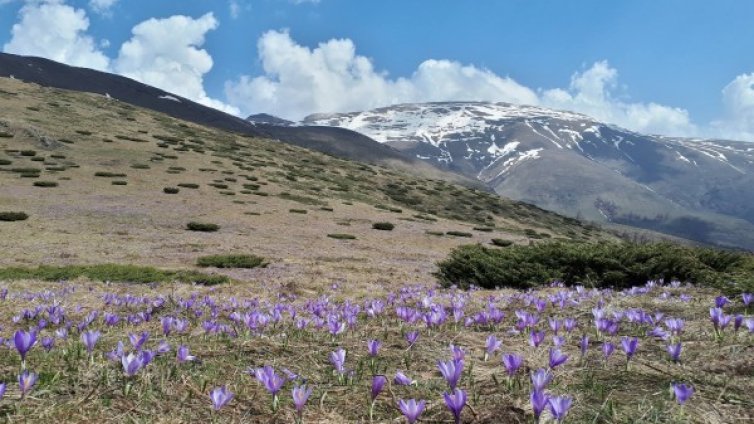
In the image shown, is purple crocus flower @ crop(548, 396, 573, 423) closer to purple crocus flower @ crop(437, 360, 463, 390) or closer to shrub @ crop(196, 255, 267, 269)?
purple crocus flower @ crop(437, 360, 463, 390)

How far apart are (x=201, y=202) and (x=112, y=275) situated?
27205 millimetres

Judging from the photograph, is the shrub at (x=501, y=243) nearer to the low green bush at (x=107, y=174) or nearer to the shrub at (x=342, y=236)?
the shrub at (x=342, y=236)

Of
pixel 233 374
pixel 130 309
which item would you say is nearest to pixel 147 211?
pixel 130 309

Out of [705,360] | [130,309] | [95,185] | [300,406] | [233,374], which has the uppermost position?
[705,360]

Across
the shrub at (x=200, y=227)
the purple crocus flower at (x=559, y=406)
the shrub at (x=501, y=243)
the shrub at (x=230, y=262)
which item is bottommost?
the shrub at (x=200, y=227)

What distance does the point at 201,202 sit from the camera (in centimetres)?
4175

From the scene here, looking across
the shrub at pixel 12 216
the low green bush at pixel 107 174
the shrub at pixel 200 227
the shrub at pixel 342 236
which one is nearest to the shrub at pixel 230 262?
the shrub at pixel 200 227

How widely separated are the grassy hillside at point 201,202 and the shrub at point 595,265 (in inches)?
190

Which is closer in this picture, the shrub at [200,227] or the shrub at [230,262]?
the shrub at [230,262]

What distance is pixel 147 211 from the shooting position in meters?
35.8

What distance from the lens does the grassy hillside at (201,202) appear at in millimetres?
23594

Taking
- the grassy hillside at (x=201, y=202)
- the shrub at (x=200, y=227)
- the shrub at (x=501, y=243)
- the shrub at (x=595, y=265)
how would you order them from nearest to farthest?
the shrub at (x=595, y=265)
the grassy hillside at (x=201, y=202)
the shrub at (x=200, y=227)
the shrub at (x=501, y=243)

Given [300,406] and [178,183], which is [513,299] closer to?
[300,406]

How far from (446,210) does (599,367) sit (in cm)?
6419
